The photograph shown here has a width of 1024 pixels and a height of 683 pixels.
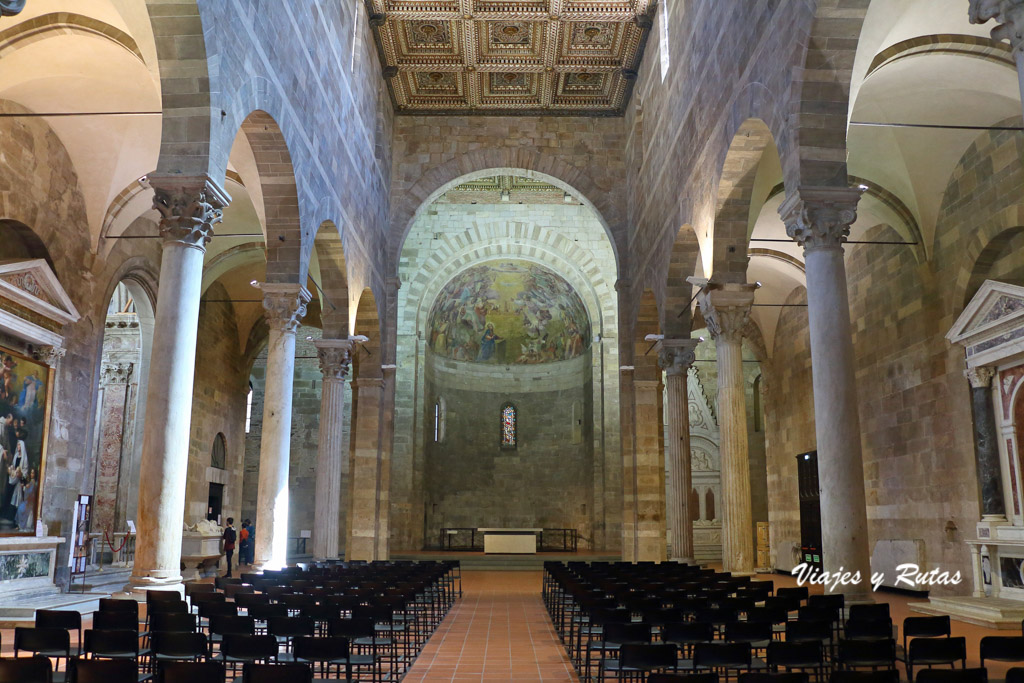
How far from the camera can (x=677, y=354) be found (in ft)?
54.7

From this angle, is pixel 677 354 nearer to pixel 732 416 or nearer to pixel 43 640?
pixel 732 416

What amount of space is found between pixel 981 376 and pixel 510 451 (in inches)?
768

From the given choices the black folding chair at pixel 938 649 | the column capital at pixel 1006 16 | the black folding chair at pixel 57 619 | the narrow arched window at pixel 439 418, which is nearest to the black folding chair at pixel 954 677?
the black folding chair at pixel 938 649

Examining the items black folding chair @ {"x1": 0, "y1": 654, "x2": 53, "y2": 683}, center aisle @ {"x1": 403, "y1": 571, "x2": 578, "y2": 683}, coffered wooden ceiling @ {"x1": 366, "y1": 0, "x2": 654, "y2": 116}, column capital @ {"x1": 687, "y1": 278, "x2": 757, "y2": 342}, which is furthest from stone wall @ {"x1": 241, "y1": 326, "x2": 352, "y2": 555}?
black folding chair @ {"x1": 0, "y1": 654, "x2": 53, "y2": 683}

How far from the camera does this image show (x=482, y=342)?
30.8m

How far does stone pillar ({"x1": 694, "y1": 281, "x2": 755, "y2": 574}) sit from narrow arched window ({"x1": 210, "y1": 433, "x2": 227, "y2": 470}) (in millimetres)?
15004

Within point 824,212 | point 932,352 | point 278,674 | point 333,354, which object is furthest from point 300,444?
point 278,674

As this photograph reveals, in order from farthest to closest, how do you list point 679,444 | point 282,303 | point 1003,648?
1. point 679,444
2. point 282,303
3. point 1003,648

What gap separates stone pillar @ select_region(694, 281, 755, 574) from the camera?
1270 centimetres

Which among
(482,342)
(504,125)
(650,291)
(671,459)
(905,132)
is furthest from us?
(482,342)

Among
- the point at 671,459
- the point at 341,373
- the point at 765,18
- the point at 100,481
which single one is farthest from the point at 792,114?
the point at 100,481

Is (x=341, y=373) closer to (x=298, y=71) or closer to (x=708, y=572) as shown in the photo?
(x=298, y=71)

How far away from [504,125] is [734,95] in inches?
423

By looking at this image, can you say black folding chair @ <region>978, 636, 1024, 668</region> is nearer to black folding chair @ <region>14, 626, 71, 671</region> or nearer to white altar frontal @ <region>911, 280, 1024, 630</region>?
black folding chair @ <region>14, 626, 71, 671</region>
